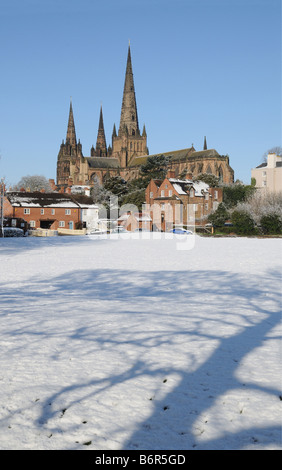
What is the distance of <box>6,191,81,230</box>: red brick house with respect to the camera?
63.8 m

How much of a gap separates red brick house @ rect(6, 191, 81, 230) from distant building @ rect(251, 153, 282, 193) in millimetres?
38771

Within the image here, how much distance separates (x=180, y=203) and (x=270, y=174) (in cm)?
2481

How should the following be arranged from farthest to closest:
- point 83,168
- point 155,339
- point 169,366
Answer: point 83,168
point 155,339
point 169,366

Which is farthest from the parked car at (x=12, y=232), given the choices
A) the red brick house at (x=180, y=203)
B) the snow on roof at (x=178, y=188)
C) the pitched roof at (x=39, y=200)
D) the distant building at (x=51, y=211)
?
the snow on roof at (x=178, y=188)

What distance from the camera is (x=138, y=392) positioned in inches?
230

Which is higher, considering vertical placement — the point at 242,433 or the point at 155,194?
the point at 155,194

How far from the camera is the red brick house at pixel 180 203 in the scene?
6638 cm

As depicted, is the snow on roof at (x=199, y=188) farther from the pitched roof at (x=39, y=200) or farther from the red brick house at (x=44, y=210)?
the pitched roof at (x=39, y=200)

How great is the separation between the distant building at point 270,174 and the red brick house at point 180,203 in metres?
14.1

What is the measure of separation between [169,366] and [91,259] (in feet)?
55.0

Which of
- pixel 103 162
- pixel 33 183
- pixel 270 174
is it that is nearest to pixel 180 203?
pixel 270 174

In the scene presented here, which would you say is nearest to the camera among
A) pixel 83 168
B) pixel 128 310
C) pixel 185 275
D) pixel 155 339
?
pixel 155 339
